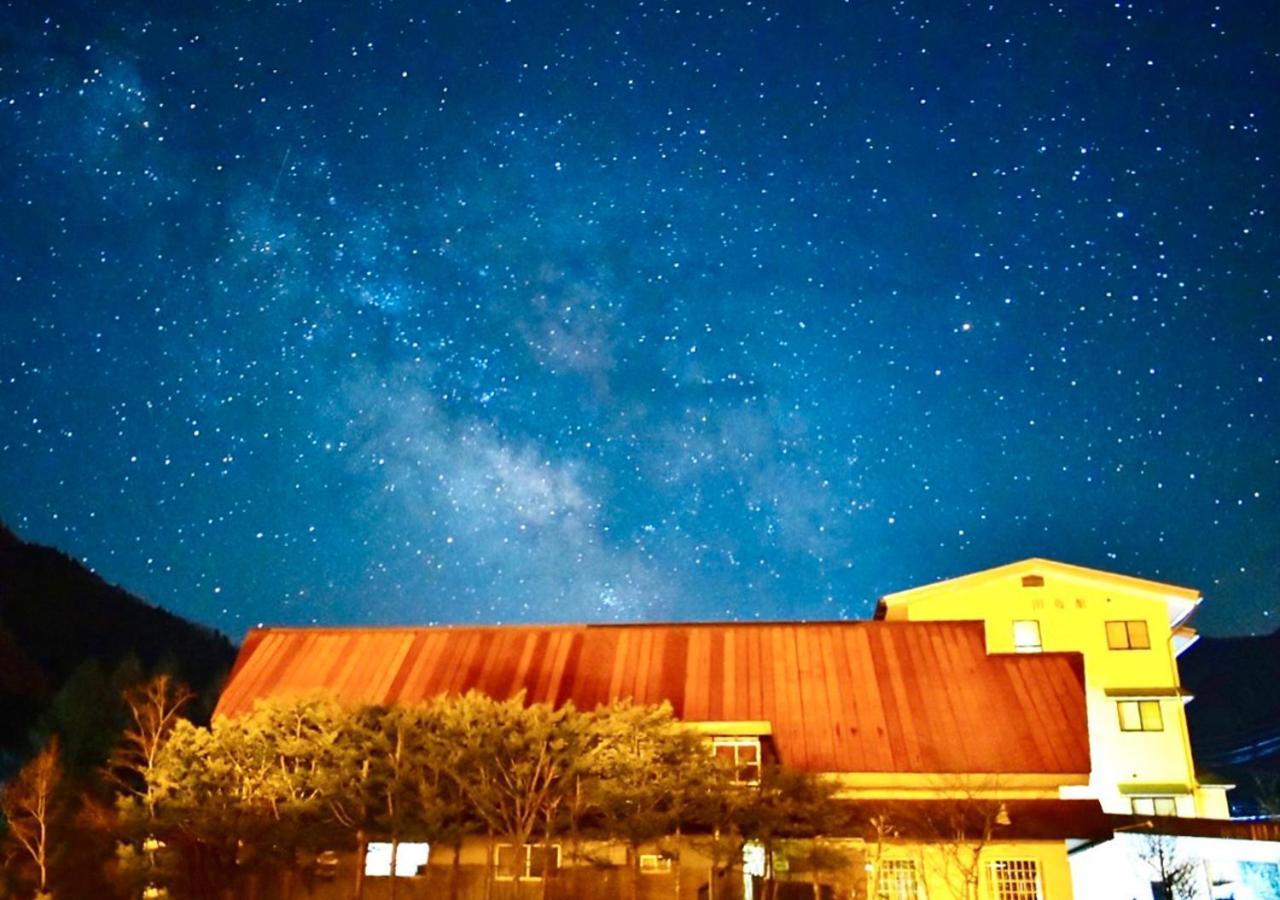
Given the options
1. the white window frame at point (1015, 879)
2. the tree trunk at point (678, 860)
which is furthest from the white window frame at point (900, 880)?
the tree trunk at point (678, 860)

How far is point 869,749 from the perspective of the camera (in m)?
24.5

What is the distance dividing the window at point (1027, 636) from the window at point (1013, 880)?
1092 centimetres

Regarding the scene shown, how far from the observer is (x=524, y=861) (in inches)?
907

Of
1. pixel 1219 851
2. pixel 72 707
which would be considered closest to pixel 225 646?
pixel 72 707

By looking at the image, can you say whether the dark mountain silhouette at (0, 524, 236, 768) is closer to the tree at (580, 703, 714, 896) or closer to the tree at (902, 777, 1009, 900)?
the tree at (580, 703, 714, 896)

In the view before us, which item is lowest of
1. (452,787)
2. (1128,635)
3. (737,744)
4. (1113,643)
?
(452,787)

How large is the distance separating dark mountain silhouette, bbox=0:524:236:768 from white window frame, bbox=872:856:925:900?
52151 mm

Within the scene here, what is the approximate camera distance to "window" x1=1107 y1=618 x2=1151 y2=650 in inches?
1237

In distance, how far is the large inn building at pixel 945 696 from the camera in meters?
22.7

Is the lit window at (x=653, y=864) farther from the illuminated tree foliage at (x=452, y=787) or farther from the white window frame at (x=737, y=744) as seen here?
the white window frame at (x=737, y=744)

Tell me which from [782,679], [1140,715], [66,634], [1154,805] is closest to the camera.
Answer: [782,679]

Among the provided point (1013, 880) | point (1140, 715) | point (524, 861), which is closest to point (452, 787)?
point (524, 861)

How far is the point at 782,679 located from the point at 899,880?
5921mm

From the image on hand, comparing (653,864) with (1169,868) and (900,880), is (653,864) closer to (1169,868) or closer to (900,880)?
(900,880)
